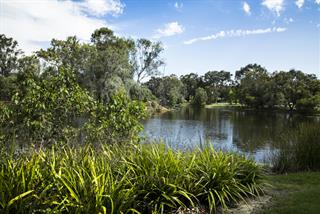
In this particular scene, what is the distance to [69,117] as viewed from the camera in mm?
5086

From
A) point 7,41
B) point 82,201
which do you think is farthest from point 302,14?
point 7,41

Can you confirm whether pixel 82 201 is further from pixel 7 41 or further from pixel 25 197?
pixel 7 41

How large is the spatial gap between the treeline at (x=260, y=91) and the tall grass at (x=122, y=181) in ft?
117

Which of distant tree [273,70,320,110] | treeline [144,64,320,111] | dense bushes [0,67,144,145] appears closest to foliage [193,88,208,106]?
treeline [144,64,320,111]

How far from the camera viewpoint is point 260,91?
155ft

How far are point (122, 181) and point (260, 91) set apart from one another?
47429 millimetres

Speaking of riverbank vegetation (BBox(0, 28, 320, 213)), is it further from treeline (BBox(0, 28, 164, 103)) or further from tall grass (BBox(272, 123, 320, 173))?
treeline (BBox(0, 28, 164, 103))

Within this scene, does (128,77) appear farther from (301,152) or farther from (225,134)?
(301,152)

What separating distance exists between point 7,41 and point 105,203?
144 ft

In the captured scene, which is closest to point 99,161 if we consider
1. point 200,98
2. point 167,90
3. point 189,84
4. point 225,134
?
point 225,134

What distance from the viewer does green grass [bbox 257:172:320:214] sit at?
3785 mm

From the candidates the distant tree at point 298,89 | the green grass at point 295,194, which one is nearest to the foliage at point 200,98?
the distant tree at point 298,89

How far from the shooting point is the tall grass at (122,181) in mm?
2766

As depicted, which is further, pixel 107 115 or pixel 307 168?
pixel 307 168
